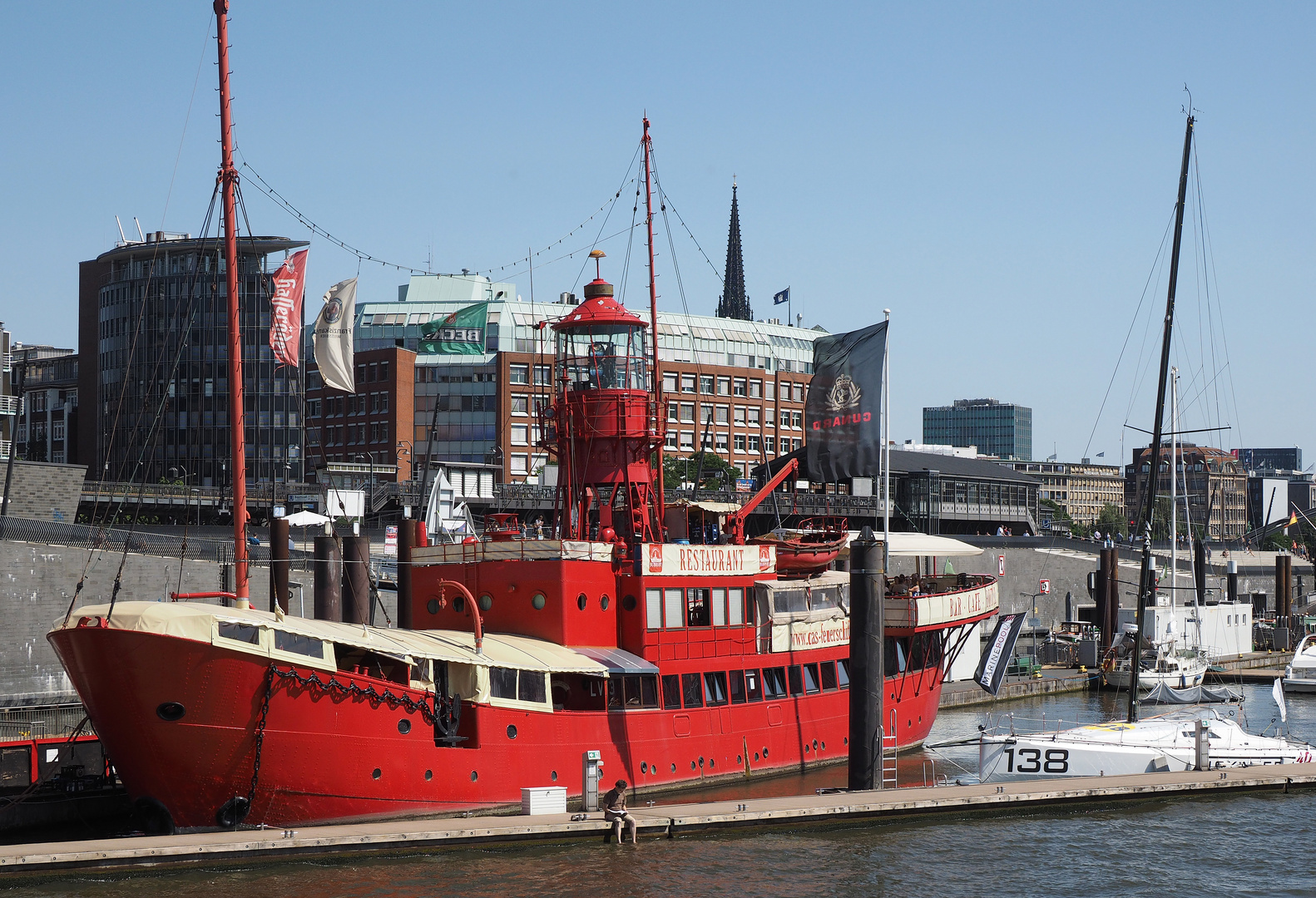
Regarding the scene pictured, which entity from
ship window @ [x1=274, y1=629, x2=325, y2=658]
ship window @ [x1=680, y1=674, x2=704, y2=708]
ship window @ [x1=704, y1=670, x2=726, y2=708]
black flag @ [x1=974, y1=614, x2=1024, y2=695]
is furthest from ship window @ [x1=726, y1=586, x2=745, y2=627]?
ship window @ [x1=274, y1=629, x2=325, y2=658]

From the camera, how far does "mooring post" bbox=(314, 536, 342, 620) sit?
3741cm

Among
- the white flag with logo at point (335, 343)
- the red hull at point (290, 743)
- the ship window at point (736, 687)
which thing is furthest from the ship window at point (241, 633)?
the ship window at point (736, 687)

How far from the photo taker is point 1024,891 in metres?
26.0

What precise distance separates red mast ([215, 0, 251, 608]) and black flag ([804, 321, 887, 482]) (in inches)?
730

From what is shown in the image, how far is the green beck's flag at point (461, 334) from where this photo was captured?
420ft

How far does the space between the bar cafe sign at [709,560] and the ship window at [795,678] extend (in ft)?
8.99

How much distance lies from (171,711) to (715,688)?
45.3 feet

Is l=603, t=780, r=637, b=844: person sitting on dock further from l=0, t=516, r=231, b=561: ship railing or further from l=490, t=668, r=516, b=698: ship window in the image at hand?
l=0, t=516, r=231, b=561: ship railing

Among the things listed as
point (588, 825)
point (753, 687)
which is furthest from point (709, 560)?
point (588, 825)

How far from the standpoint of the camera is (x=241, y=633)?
2488 centimetres

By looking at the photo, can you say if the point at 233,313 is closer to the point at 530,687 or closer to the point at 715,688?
the point at 530,687

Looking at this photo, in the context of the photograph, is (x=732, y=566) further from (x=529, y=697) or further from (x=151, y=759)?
(x=151, y=759)

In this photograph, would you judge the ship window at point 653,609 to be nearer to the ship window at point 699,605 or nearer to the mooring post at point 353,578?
the ship window at point 699,605

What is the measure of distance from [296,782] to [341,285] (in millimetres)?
13289
